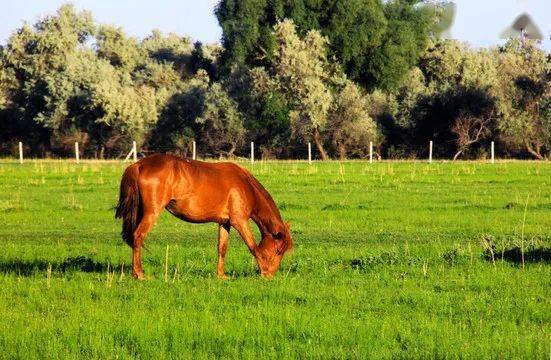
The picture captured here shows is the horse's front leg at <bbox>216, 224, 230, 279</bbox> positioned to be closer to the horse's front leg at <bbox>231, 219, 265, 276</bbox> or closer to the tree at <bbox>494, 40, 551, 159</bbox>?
the horse's front leg at <bbox>231, 219, 265, 276</bbox>

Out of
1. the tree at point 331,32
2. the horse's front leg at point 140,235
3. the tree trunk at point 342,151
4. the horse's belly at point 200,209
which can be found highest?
the tree at point 331,32

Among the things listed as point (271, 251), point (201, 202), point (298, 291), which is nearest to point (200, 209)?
point (201, 202)

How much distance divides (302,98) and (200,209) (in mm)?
48353

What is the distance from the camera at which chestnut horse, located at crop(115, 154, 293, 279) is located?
45.9 feet

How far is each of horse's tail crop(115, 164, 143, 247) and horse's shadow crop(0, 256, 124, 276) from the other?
71 centimetres

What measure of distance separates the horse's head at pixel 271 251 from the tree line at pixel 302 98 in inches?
1866

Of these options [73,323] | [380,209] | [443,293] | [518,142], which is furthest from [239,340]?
[518,142]

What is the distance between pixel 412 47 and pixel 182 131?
19499mm

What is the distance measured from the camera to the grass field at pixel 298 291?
9094 mm

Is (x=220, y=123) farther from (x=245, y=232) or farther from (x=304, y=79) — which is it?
(x=245, y=232)

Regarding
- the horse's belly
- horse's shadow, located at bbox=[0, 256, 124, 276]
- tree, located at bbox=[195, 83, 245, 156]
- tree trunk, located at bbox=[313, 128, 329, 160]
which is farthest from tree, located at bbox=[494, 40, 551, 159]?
horse's shadow, located at bbox=[0, 256, 124, 276]

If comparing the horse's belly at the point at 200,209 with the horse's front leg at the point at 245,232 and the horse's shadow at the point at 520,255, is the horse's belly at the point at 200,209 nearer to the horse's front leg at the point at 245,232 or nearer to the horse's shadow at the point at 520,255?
the horse's front leg at the point at 245,232

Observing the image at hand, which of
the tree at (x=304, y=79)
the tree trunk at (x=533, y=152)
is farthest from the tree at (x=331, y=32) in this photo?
the tree trunk at (x=533, y=152)

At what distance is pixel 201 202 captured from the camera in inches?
567
